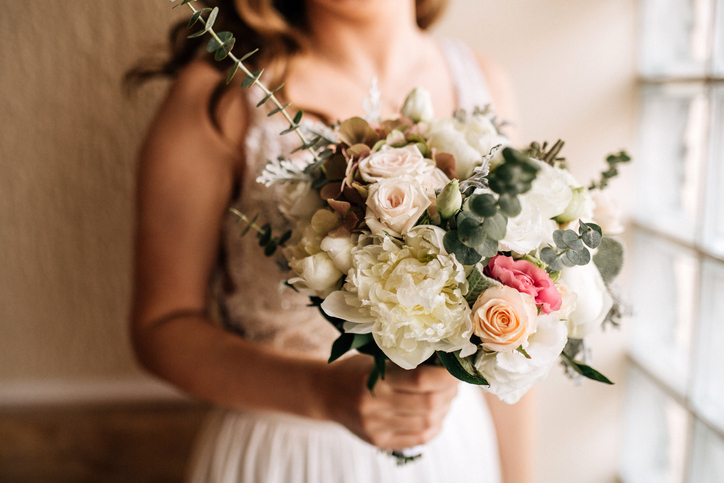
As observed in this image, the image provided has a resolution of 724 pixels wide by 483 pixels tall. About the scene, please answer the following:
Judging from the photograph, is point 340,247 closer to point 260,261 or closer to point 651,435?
point 260,261

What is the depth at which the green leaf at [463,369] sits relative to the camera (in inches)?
17.0

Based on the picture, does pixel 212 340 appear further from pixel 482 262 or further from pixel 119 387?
pixel 119 387

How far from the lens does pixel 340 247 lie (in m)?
0.45

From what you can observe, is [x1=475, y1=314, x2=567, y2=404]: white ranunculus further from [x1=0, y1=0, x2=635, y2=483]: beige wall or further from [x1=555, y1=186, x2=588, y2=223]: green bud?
[x1=0, y1=0, x2=635, y2=483]: beige wall

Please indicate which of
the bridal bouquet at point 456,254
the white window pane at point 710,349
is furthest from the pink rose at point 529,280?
the white window pane at point 710,349

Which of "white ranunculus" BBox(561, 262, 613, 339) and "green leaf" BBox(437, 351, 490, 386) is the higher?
"white ranunculus" BBox(561, 262, 613, 339)

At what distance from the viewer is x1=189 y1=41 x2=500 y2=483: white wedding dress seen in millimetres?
807

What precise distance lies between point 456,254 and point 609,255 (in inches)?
8.5

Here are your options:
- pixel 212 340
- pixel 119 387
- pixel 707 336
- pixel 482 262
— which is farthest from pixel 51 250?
pixel 707 336

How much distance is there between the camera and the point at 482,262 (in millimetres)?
424

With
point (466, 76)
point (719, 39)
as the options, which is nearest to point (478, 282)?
point (466, 76)

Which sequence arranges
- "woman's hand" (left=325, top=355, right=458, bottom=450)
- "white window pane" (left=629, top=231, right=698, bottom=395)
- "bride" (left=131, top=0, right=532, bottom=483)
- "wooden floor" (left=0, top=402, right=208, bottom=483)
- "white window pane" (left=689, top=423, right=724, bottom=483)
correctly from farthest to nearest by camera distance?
"wooden floor" (left=0, top=402, right=208, bottom=483), "white window pane" (left=629, top=231, right=698, bottom=395), "white window pane" (left=689, top=423, right=724, bottom=483), "bride" (left=131, top=0, right=532, bottom=483), "woman's hand" (left=325, top=355, right=458, bottom=450)

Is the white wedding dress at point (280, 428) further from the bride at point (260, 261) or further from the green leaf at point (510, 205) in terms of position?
the green leaf at point (510, 205)

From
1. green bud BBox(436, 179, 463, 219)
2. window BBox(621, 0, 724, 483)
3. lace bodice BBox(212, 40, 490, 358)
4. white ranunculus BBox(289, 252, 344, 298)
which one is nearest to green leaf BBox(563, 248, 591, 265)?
green bud BBox(436, 179, 463, 219)
